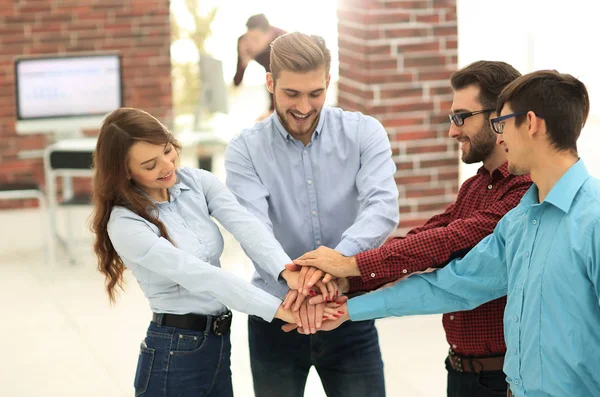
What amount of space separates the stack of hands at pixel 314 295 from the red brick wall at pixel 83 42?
17.1 feet

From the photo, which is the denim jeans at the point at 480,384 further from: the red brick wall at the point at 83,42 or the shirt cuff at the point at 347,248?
the red brick wall at the point at 83,42

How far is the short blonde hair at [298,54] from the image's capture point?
2.63 meters

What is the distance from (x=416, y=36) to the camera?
4863 millimetres

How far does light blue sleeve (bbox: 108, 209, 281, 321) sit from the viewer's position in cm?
244

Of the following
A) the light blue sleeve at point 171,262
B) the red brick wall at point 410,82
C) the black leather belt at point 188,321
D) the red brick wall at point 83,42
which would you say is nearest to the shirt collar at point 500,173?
the light blue sleeve at point 171,262

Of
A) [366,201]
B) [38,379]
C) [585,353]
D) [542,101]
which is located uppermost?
[542,101]

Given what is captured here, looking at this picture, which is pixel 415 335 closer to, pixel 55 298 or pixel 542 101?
pixel 55 298

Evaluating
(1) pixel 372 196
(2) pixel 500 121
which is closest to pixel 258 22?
(1) pixel 372 196

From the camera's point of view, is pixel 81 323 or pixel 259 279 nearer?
pixel 259 279

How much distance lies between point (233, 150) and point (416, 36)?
2.27 metres

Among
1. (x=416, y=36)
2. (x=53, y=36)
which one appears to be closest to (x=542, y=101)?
(x=416, y=36)

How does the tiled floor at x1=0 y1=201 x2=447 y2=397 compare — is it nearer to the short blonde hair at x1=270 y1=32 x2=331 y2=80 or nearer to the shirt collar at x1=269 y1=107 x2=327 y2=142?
the shirt collar at x1=269 y1=107 x2=327 y2=142

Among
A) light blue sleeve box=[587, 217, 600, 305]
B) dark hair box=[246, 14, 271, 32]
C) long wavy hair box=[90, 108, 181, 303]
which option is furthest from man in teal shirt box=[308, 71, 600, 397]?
dark hair box=[246, 14, 271, 32]

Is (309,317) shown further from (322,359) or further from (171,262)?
(171,262)
